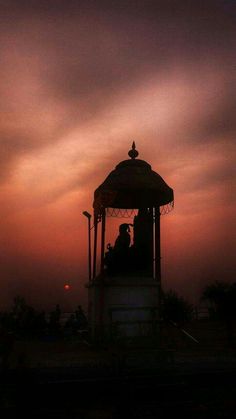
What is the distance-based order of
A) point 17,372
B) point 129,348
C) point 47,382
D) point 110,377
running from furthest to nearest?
1. point 129,348
2. point 17,372
3. point 110,377
4. point 47,382

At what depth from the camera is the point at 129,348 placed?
629 inches

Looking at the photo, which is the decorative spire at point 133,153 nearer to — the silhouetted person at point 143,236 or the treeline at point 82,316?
the silhouetted person at point 143,236

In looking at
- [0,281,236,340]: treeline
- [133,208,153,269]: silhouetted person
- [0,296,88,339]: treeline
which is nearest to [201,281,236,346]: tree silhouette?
[0,281,236,340]: treeline

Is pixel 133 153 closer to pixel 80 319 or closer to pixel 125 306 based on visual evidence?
pixel 125 306

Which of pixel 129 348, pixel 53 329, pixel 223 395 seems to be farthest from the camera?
pixel 53 329

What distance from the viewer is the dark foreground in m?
7.91

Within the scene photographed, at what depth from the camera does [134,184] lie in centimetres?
2095

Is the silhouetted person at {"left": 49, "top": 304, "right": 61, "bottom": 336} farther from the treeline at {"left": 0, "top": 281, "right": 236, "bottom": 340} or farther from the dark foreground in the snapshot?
the dark foreground

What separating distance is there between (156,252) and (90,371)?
11.2 m

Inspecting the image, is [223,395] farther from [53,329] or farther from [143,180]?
[53,329]

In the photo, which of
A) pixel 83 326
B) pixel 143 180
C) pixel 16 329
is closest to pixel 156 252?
pixel 143 180

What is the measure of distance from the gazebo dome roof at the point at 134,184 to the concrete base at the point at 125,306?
3.73 m

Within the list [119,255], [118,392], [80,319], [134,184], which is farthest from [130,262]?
[118,392]

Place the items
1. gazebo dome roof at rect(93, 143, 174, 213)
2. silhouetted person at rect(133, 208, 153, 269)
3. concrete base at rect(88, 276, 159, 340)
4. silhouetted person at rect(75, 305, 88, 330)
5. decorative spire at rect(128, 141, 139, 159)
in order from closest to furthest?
concrete base at rect(88, 276, 159, 340), gazebo dome roof at rect(93, 143, 174, 213), silhouetted person at rect(133, 208, 153, 269), decorative spire at rect(128, 141, 139, 159), silhouetted person at rect(75, 305, 88, 330)
